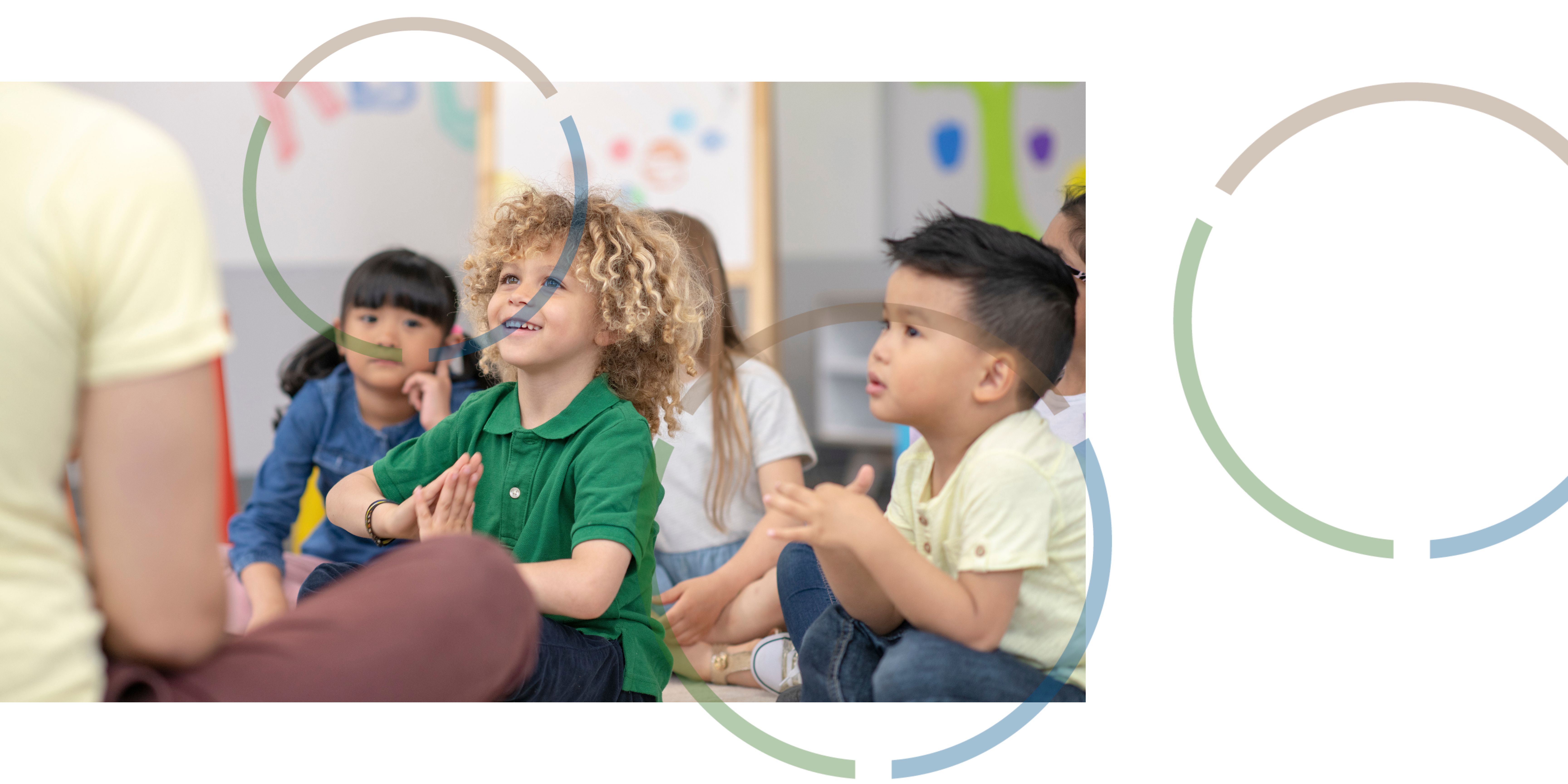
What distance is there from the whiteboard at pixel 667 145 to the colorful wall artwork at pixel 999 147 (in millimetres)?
720

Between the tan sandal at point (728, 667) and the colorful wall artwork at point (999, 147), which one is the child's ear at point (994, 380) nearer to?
the tan sandal at point (728, 667)

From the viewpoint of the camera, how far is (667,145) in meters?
2.37

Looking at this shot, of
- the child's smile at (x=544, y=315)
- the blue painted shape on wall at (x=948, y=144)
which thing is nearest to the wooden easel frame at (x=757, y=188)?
the blue painted shape on wall at (x=948, y=144)

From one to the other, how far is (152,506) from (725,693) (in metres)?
0.66

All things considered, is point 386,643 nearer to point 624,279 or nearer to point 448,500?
point 448,500

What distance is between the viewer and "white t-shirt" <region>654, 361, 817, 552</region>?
1354mm

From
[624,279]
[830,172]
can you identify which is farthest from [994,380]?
[830,172]

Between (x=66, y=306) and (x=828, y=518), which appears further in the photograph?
(x=828, y=518)

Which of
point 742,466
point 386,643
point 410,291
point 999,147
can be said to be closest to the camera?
point 386,643

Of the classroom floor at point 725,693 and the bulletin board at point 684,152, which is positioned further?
the bulletin board at point 684,152

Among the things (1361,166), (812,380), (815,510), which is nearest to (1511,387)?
(1361,166)

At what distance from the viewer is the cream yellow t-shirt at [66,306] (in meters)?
0.66

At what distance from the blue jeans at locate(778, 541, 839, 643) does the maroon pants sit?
0.32 meters

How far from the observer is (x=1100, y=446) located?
1.10 meters
